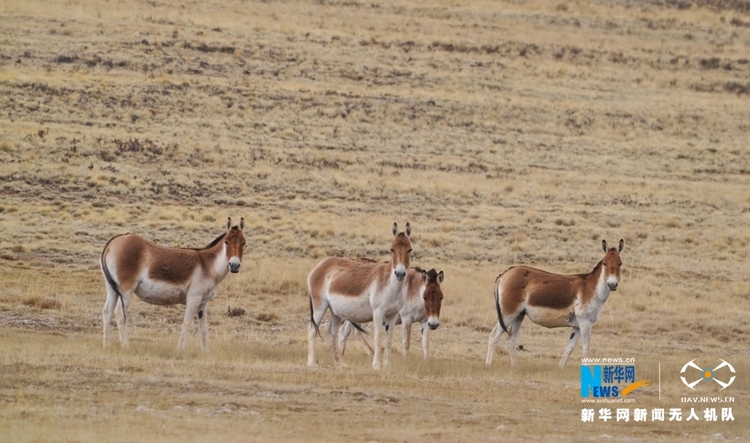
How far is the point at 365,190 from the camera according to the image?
41.6 m

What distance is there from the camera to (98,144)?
143 feet

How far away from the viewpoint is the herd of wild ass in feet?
58.6

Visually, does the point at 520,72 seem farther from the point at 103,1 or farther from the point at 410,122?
the point at 103,1

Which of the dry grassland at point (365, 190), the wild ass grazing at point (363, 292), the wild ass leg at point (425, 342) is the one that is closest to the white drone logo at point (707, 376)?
the dry grassland at point (365, 190)

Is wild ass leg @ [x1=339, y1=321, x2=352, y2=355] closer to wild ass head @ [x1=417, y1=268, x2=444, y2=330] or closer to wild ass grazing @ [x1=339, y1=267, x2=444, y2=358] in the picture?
wild ass grazing @ [x1=339, y1=267, x2=444, y2=358]

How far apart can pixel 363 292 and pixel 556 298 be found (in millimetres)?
3611

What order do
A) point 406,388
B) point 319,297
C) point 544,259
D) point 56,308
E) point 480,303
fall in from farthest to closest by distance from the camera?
point 544,259
point 480,303
point 56,308
point 319,297
point 406,388

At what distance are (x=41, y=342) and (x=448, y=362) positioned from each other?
6697mm

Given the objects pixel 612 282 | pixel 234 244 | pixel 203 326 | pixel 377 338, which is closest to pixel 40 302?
pixel 203 326

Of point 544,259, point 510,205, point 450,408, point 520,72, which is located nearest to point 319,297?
point 450,408

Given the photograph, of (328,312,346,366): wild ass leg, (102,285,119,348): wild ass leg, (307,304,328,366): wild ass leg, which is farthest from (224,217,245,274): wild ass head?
(102,285,119,348): wild ass leg

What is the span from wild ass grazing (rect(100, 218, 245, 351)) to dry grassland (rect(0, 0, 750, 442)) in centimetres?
74

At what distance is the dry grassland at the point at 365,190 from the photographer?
15.1m

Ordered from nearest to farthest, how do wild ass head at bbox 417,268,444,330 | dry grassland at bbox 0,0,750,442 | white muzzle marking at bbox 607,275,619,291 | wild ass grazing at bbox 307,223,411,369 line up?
dry grassland at bbox 0,0,750,442
wild ass grazing at bbox 307,223,411,369
wild ass head at bbox 417,268,444,330
white muzzle marking at bbox 607,275,619,291
